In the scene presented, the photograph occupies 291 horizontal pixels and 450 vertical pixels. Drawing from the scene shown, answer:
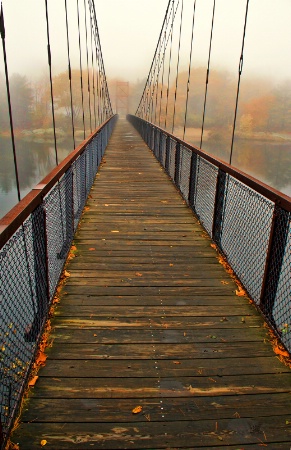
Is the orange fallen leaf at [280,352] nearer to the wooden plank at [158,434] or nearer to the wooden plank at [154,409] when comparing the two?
the wooden plank at [154,409]

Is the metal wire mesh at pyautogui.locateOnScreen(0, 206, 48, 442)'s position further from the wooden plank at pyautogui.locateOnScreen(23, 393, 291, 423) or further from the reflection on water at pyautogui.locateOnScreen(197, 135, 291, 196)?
the reflection on water at pyautogui.locateOnScreen(197, 135, 291, 196)

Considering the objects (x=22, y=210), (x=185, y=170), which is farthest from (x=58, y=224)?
(x=185, y=170)

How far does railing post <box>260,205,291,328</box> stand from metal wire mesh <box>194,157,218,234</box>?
1761 mm

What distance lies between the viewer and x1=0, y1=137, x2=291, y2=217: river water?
131 ft

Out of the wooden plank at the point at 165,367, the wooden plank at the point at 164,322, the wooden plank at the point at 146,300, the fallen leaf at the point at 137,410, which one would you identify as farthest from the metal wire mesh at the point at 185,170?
the fallen leaf at the point at 137,410

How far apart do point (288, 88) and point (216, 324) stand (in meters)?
76.1

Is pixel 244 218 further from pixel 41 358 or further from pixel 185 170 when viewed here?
pixel 41 358

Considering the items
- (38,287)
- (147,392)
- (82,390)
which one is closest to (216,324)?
(147,392)

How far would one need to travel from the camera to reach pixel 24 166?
47.2 m

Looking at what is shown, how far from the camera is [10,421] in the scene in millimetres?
1778

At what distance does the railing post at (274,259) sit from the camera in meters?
2.61

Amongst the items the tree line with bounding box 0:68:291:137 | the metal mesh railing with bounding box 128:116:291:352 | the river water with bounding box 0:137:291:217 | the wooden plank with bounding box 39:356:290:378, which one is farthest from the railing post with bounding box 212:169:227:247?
the tree line with bounding box 0:68:291:137

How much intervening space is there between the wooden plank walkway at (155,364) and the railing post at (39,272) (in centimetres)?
15

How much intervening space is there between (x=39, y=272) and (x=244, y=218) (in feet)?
8.29
